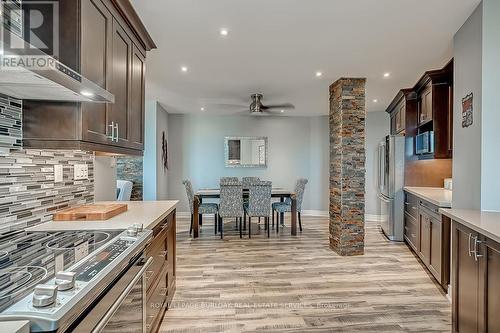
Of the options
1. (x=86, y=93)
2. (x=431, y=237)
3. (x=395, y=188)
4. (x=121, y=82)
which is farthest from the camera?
(x=395, y=188)

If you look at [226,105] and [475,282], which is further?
[226,105]

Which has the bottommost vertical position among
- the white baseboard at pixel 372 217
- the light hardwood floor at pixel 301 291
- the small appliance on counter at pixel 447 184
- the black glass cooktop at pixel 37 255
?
the light hardwood floor at pixel 301 291

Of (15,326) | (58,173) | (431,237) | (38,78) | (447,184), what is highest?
(38,78)

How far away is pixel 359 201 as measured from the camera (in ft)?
14.1

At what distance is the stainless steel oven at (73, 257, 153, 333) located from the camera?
1074mm

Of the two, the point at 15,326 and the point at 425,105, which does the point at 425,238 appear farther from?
the point at 15,326

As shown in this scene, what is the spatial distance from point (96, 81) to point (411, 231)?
176 inches

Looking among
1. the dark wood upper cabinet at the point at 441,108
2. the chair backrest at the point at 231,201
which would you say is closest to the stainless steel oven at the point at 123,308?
the chair backrest at the point at 231,201

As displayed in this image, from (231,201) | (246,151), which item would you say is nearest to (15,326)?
(231,201)

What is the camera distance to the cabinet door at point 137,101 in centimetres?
257

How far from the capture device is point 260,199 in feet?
17.6

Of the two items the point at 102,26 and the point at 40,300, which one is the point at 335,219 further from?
the point at 40,300

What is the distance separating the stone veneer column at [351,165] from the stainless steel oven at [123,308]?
10.4 ft

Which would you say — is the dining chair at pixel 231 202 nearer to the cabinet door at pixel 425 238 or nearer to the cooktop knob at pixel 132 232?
the cabinet door at pixel 425 238
